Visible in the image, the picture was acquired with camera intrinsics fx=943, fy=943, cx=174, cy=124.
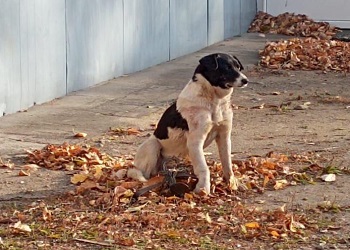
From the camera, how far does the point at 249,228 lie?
597cm

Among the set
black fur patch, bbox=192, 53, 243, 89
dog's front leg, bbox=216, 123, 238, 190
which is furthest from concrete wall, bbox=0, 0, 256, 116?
black fur patch, bbox=192, 53, 243, 89

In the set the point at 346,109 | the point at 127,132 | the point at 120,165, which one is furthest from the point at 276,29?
the point at 120,165

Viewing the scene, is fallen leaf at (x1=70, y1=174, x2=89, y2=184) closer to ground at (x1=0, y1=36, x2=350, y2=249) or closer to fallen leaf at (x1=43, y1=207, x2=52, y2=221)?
ground at (x1=0, y1=36, x2=350, y2=249)

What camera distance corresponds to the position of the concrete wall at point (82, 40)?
10.3 meters

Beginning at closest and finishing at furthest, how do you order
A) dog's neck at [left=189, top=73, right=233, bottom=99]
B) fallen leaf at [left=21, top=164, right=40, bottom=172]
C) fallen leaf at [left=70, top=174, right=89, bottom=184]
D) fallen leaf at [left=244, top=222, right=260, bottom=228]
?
fallen leaf at [left=244, top=222, right=260, bottom=228] < dog's neck at [left=189, top=73, right=233, bottom=99] < fallen leaf at [left=70, top=174, right=89, bottom=184] < fallen leaf at [left=21, top=164, right=40, bottom=172]

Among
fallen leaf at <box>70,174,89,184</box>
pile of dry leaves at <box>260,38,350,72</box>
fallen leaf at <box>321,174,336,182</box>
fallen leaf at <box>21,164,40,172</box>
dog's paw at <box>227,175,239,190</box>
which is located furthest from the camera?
pile of dry leaves at <box>260,38,350,72</box>

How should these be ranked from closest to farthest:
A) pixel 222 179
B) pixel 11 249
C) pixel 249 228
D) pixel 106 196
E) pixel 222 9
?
pixel 11 249 → pixel 249 228 → pixel 106 196 → pixel 222 179 → pixel 222 9

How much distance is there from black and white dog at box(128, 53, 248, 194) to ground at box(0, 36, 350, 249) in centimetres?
41

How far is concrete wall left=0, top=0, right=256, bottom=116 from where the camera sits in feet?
33.8

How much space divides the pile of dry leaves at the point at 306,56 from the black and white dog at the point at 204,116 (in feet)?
22.5

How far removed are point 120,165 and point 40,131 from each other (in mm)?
2052

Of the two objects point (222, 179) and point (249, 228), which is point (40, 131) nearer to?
point (222, 179)

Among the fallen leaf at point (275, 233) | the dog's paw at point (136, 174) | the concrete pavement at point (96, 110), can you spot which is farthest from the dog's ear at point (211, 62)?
the concrete pavement at point (96, 110)

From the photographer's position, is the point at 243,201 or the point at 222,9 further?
the point at 222,9
